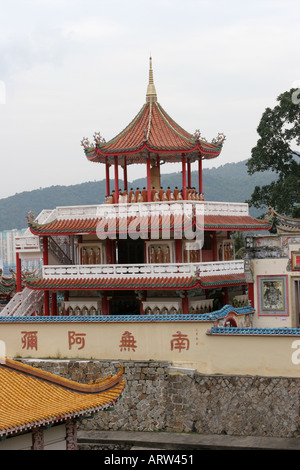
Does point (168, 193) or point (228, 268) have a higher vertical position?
point (168, 193)

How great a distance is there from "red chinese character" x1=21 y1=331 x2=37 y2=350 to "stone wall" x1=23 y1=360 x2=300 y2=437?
1.84 meters

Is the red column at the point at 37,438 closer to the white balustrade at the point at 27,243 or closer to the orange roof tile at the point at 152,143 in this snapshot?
the orange roof tile at the point at 152,143

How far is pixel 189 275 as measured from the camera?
30.4 meters

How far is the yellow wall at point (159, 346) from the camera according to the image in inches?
1028

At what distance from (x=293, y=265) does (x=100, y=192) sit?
507 ft

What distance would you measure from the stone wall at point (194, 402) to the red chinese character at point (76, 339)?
70 centimetres

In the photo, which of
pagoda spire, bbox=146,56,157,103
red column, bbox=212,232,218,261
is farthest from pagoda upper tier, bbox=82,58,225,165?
red column, bbox=212,232,218,261

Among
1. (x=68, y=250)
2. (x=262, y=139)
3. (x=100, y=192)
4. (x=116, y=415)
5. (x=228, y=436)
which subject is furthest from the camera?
(x=100, y=192)

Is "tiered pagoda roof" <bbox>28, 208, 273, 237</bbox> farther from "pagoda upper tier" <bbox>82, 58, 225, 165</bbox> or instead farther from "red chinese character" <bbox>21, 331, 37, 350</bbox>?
"red chinese character" <bbox>21, 331, 37, 350</bbox>

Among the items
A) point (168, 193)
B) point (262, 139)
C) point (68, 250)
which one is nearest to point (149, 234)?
point (168, 193)

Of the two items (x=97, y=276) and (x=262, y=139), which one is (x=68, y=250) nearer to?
(x=97, y=276)

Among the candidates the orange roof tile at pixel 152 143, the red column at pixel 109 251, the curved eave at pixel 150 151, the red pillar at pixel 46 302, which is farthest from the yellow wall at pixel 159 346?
the orange roof tile at pixel 152 143

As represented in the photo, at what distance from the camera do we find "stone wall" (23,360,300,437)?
84.2ft

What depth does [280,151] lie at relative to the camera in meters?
46.4
